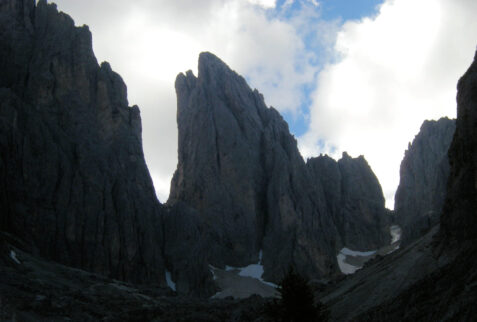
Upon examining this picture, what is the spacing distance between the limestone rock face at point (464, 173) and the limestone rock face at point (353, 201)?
267 feet

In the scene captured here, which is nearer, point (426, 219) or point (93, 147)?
point (426, 219)

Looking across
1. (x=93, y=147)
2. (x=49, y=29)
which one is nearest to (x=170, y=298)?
(x=93, y=147)

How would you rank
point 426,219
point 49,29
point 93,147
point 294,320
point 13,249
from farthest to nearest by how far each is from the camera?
point 49,29 → point 93,147 → point 426,219 → point 13,249 → point 294,320

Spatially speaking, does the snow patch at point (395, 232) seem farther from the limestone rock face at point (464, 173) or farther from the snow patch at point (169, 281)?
the limestone rock face at point (464, 173)

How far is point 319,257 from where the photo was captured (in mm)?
97000

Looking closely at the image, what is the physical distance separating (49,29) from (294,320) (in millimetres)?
81366

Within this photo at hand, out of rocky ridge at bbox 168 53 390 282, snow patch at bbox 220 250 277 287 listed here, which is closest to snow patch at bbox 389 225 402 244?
rocky ridge at bbox 168 53 390 282

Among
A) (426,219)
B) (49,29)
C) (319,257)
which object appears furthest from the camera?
(319,257)

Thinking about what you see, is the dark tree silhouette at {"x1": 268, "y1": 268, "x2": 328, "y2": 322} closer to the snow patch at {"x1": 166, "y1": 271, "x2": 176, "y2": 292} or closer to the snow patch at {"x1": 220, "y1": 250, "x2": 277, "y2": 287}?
the snow patch at {"x1": 166, "y1": 271, "x2": 176, "y2": 292}

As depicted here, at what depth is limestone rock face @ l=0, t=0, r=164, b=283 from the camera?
208ft

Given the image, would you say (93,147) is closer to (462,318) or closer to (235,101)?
(235,101)

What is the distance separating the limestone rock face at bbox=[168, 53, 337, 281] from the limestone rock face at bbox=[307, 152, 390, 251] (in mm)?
14998

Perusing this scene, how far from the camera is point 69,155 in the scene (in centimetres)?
7250

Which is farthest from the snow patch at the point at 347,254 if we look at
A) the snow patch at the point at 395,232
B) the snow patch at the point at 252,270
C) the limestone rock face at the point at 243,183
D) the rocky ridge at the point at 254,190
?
the snow patch at the point at 252,270
